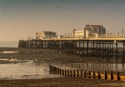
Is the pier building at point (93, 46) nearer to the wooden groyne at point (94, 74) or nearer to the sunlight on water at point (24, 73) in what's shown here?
the wooden groyne at point (94, 74)

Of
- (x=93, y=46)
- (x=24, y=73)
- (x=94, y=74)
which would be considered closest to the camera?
(x=94, y=74)

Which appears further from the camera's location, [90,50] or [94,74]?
[90,50]

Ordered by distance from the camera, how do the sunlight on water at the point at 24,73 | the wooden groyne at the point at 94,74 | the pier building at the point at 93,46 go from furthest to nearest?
the pier building at the point at 93,46
the sunlight on water at the point at 24,73
the wooden groyne at the point at 94,74

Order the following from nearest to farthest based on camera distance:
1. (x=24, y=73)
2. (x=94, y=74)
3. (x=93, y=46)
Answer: (x=94, y=74) → (x=24, y=73) → (x=93, y=46)

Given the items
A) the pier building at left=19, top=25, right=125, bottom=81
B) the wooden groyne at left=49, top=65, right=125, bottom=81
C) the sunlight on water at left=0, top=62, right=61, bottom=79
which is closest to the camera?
the wooden groyne at left=49, top=65, right=125, bottom=81

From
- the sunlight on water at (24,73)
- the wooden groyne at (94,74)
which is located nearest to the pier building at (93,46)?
the wooden groyne at (94,74)

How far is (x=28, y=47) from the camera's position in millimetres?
150000

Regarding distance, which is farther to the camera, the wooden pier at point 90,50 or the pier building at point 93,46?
the pier building at point 93,46

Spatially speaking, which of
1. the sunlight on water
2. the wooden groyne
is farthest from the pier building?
the sunlight on water

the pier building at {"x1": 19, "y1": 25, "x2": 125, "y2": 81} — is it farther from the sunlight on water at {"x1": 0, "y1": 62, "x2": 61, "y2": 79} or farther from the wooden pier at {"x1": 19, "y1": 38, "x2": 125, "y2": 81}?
the sunlight on water at {"x1": 0, "y1": 62, "x2": 61, "y2": 79}

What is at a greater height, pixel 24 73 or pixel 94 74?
pixel 94 74

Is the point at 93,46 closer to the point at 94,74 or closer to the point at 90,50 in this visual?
the point at 90,50

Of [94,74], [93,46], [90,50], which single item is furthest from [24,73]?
[90,50]

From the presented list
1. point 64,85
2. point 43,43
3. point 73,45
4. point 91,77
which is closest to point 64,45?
point 73,45
